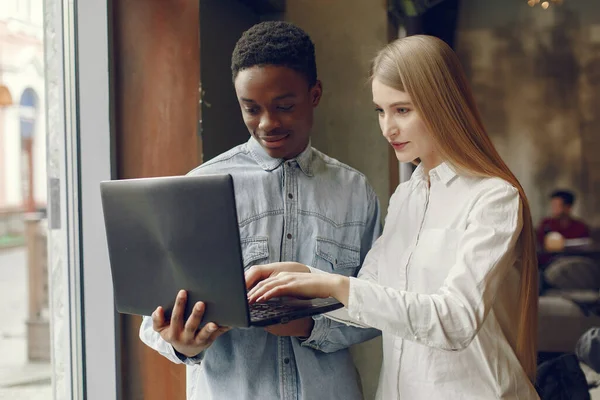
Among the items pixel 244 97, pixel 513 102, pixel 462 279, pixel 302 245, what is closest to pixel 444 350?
pixel 462 279

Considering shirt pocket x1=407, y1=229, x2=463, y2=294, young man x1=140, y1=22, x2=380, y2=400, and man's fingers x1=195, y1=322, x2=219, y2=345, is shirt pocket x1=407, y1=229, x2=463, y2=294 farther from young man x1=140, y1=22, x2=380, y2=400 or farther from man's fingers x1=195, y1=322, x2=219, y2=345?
man's fingers x1=195, y1=322, x2=219, y2=345

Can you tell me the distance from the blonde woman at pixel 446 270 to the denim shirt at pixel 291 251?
94mm

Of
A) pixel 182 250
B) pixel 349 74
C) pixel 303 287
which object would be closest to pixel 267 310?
pixel 303 287

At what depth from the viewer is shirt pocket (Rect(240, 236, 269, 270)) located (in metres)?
1.42

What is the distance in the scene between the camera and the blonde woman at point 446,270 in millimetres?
1175

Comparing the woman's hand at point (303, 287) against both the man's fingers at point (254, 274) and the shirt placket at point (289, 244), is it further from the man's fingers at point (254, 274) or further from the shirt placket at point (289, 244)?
the shirt placket at point (289, 244)

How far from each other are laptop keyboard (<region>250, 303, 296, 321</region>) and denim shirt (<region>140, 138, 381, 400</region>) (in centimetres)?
14

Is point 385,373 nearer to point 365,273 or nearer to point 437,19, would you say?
point 365,273

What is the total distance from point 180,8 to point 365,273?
1.03 metres

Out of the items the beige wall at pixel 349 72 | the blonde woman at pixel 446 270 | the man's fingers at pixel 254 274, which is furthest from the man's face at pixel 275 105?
the beige wall at pixel 349 72

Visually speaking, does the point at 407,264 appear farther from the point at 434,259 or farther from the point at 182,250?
the point at 182,250

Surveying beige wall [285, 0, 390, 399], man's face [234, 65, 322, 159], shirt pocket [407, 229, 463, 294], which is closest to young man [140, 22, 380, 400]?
man's face [234, 65, 322, 159]

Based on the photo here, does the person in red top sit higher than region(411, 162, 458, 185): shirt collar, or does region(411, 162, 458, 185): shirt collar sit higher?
region(411, 162, 458, 185): shirt collar

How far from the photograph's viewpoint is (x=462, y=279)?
117 cm
